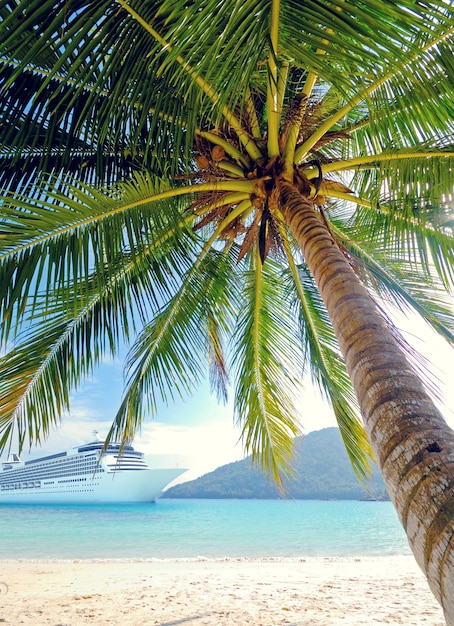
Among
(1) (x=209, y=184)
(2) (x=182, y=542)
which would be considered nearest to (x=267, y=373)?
(1) (x=209, y=184)

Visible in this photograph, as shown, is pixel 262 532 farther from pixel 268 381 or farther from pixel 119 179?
pixel 119 179

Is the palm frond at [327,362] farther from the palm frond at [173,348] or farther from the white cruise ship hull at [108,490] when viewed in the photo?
the white cruise ship hull at [108,490]

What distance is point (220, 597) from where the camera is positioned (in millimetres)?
6535

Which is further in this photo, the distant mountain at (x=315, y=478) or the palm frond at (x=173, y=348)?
the distant mountain at (x=315, y=478)

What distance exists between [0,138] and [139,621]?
5.34 m

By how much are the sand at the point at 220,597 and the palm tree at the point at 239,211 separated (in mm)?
1723

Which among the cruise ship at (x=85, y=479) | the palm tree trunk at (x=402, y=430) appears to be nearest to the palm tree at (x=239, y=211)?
the palm tree trunk at (x=402, y=430)

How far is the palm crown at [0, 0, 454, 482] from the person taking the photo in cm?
221

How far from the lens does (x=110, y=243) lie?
3275 millimetres

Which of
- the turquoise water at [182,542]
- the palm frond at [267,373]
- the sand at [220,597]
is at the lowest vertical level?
the turquoise water at [182,542]

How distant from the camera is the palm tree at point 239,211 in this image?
1.88m

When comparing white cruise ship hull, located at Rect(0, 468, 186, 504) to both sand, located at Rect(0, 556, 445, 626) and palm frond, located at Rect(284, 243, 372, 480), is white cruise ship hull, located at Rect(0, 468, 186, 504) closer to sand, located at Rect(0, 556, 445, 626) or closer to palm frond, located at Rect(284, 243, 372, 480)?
sand, located at Rect(0, 556, 445, 626)

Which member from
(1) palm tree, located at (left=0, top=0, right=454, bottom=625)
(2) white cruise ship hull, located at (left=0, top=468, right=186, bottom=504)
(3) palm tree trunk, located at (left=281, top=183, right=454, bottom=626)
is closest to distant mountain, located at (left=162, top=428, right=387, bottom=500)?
(2) white cruise ship hull, located at (left=0, top=468, right=186, bottom=504)

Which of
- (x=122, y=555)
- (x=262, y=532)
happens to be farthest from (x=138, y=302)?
(x=262, y=532)
